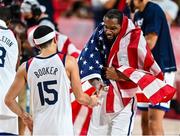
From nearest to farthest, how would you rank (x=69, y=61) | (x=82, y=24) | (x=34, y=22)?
(x=69, y=61)
(x=34, y=22)
(x=82, y=24)

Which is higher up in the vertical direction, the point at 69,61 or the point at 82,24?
the point at 69,61

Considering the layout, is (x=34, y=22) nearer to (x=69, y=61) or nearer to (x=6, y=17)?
(x=6, y=17)

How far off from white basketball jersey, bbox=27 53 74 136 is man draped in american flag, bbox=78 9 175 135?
973mm

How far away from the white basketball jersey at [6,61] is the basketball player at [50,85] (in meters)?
0.86

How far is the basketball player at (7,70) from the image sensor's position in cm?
831

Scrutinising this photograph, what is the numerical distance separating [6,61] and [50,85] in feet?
3.75

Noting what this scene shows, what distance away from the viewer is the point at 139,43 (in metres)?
8.27

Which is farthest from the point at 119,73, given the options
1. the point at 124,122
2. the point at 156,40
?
the point at 156,40

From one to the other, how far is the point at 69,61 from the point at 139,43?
118cm

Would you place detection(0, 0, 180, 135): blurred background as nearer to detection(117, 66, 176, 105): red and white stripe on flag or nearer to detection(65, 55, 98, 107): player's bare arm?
detection(117, 66, 176, 105): red and white stripe on flag

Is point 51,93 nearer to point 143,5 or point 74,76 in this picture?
point 74,76

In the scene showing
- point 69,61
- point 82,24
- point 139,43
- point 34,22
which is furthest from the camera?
point 82,24

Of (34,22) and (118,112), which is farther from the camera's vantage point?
(34,22)

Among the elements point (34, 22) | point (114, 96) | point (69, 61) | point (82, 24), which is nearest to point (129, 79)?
point (114, 96)
